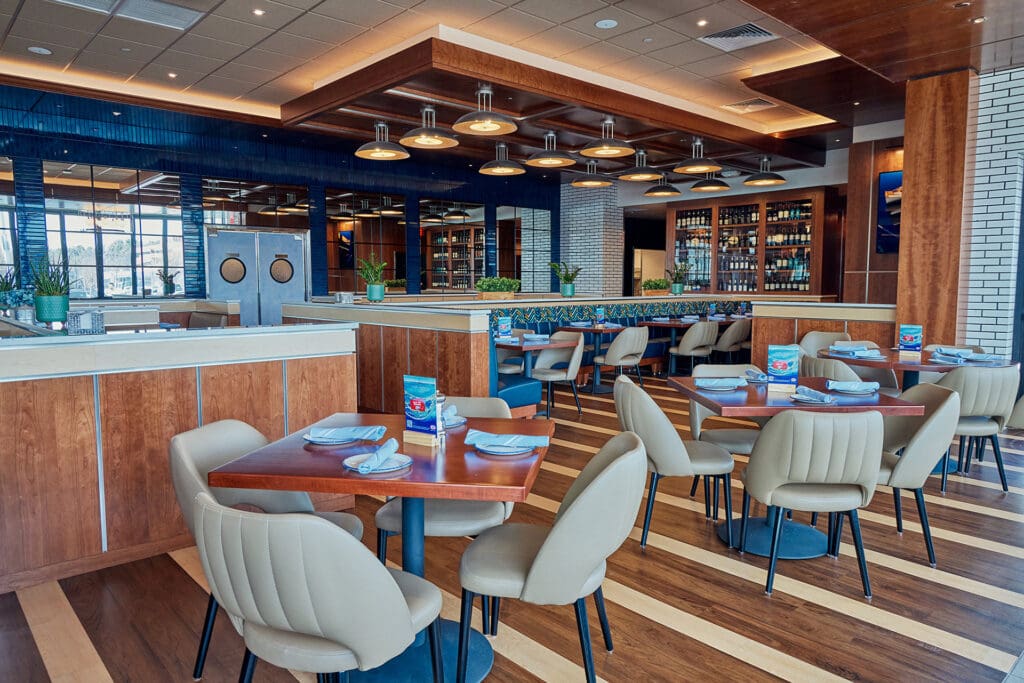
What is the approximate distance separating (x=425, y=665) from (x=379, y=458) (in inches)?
33.0

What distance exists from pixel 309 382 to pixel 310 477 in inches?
83.0

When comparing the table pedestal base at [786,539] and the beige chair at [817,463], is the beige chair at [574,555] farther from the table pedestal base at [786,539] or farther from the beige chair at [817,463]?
the table pedestal base at [786,539]

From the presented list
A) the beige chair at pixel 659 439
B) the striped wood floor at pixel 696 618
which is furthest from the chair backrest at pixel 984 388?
the beige chair at pixel 659 439

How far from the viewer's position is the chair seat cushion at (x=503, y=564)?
1.91 meters

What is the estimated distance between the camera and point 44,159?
8062mm

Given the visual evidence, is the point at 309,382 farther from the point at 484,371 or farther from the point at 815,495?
the point at 815,495

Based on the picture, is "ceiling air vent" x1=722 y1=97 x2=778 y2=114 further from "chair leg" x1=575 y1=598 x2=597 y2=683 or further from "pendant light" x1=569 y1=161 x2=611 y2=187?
"chair leg" x1=575 y1=598 x2=597 y2=683

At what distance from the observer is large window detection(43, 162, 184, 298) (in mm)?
8320

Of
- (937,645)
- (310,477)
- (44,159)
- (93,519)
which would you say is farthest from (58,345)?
(44,159)

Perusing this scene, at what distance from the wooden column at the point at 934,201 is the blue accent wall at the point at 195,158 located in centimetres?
711

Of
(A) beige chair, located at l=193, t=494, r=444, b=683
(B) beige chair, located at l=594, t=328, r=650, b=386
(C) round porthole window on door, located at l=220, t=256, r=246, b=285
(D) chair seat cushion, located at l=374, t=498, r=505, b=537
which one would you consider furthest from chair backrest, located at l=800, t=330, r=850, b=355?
(C) round porthole window on door, located at l=220, t=256, r=246, b=285

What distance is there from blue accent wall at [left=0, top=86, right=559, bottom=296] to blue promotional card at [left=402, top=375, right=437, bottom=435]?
791 cm

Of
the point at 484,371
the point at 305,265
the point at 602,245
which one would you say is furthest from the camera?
the point at 602,245

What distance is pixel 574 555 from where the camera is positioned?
1.83 m
